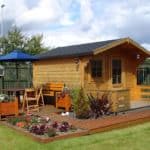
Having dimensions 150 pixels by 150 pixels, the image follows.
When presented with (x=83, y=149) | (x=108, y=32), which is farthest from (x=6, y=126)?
(x=108, y=32)

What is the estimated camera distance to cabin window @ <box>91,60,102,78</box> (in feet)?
45.6

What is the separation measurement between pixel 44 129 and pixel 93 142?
1417 millimetres

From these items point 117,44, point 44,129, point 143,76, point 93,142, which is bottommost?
point 93,142

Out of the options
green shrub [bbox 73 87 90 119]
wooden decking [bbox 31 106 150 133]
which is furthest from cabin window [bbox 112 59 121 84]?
green shrub [bbox 73 87 90 119]

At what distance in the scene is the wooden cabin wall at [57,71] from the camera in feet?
44.7

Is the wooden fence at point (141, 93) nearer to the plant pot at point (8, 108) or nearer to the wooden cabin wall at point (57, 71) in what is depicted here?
the wooden cabin wall at point (57, 71)

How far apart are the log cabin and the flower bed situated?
10.6 ft

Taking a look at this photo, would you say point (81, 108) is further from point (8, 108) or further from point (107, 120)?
point (8, 108)

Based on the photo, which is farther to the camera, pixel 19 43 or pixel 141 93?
pixel 19 43

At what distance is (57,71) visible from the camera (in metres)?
14.6

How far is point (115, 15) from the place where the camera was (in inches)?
871

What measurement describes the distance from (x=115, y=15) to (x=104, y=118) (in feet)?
43.0

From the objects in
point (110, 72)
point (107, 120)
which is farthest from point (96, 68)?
point (107, 120)

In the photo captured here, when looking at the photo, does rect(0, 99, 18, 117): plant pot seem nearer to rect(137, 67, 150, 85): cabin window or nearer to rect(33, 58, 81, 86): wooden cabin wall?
rect(33, 58, 81, 86): wooden cabin wall
